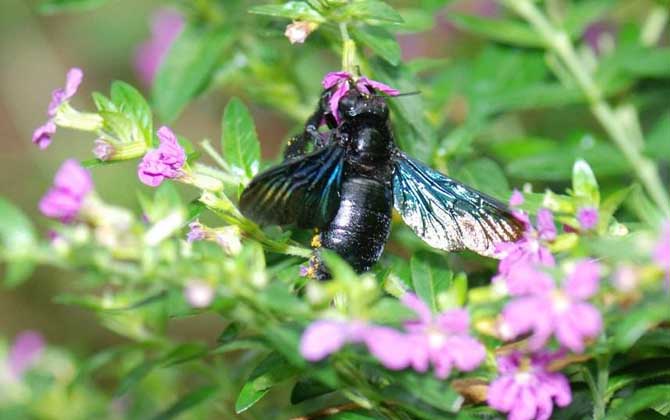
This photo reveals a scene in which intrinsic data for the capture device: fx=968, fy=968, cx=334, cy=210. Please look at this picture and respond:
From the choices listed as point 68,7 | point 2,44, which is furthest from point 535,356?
point 2,44

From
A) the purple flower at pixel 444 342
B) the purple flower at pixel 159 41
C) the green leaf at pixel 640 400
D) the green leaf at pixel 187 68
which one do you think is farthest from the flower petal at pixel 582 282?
the purple flower at pixel 159 41

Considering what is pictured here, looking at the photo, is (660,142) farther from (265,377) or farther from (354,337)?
(354,337)

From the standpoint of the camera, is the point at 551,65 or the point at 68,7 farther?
the point at 551,65

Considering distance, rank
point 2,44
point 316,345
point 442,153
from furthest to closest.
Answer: point 2,44 → point 442,153 → point 316,345

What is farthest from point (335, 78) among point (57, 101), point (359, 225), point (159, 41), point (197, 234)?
point (159, 41)

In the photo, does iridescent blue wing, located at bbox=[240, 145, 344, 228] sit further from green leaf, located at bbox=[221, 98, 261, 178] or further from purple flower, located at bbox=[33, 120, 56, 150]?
purple flower, located at bbox=[33, 120, 56, 150]

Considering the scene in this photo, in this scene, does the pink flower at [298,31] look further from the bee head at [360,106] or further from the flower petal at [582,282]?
the flower petal at [582,282]

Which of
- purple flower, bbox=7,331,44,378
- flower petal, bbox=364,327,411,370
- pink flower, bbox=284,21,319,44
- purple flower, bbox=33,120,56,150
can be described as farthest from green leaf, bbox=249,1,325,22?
purple flower, bbox=7,331,44,378

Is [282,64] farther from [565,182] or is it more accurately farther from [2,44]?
[2,44]
